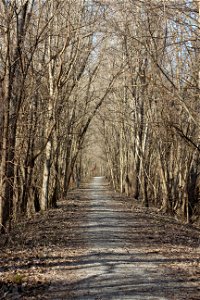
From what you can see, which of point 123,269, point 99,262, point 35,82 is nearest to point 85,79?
point 35,82

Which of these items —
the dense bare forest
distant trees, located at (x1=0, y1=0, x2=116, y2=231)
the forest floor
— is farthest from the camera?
the dense bare forest

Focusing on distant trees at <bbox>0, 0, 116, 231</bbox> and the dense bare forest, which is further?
the dense bare forest

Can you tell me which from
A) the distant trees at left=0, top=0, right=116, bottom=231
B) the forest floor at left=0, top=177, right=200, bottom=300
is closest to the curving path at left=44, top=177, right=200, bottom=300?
the forest floor at left=0, top=177, right=200, bottom=300

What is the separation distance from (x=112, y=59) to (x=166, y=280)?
2047 centimetres

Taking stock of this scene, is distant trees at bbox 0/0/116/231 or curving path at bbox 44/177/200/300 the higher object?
distant trees at bbox 0/0/116/231

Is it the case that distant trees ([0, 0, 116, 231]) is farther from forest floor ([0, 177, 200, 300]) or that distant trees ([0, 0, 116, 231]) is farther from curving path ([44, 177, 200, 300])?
curving path ([44, 177, 200, 300])

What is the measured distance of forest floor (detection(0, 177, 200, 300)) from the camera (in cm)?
651

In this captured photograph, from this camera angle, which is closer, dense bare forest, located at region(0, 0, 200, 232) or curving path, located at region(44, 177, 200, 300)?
curving path, located at region(44, 177, 200, 300)

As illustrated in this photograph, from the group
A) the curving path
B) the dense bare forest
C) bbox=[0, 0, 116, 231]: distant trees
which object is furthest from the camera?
the dense bare forest

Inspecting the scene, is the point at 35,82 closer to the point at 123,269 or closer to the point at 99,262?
the point at 99,262

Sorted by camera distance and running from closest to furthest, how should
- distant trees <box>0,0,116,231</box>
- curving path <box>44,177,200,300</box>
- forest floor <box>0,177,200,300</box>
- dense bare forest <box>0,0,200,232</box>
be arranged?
curving path <box>44,177,200,300</box> → forest floor <box>0,177,200,300</box> → distant trees <box>0,0,116,231</box> → dense bare forest <box>0,0,200,232</box>

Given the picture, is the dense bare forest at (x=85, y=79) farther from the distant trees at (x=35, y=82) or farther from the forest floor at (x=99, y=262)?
the forest floor at (x=99, y=262)

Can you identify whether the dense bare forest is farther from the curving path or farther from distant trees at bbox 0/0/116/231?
the curving path

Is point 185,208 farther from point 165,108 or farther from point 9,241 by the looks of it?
point 9,241
